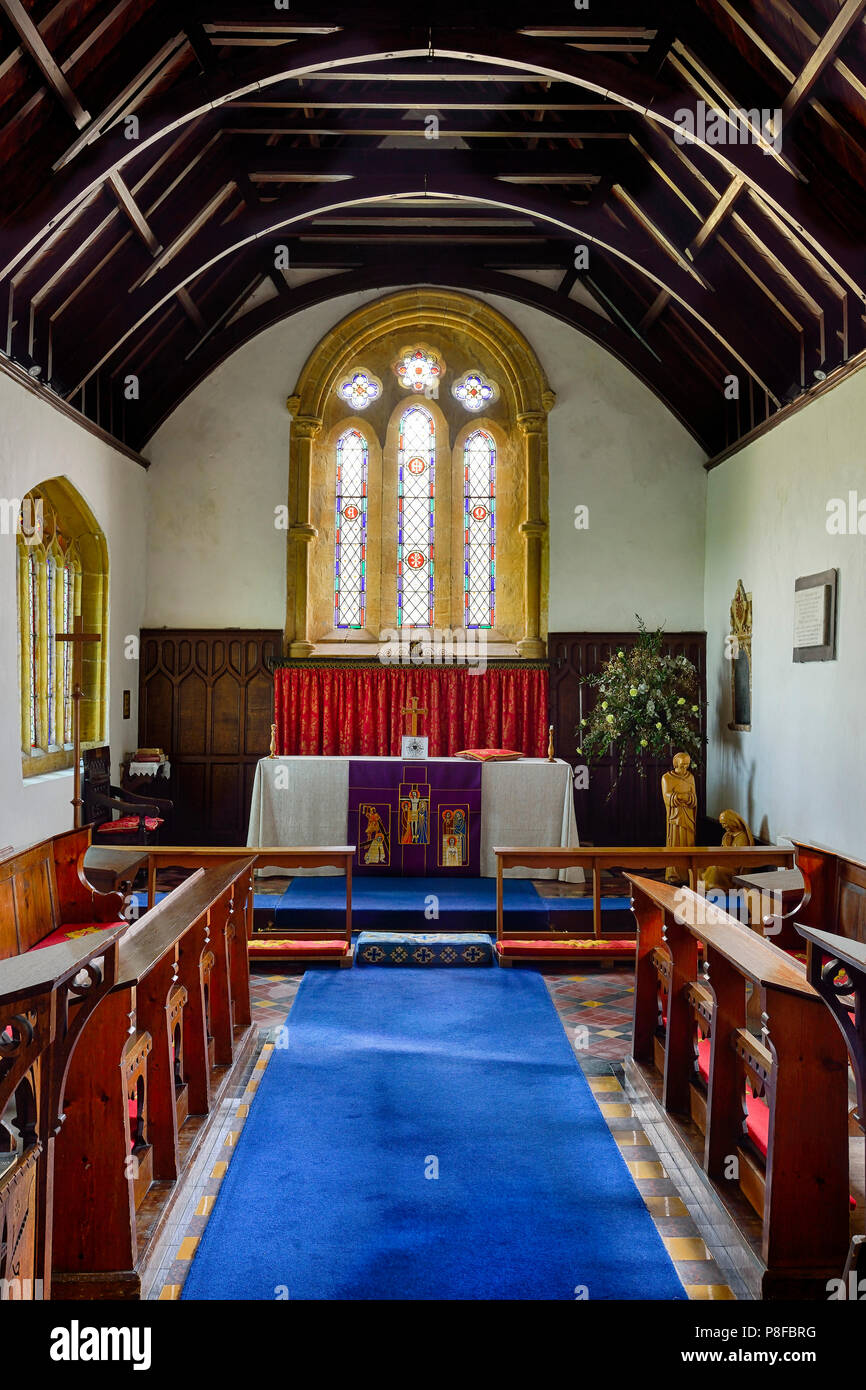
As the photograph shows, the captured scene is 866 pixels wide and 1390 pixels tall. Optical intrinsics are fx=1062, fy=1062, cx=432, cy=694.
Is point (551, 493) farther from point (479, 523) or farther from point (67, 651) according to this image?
point (67, 651)

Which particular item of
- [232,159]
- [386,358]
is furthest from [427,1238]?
[386,358]

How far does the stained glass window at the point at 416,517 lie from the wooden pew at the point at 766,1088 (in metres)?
6.35

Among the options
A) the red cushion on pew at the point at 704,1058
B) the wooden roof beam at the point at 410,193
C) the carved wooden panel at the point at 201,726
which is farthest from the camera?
the carved wooden panel at the point at 201,726

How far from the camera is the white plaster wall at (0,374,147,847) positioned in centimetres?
661

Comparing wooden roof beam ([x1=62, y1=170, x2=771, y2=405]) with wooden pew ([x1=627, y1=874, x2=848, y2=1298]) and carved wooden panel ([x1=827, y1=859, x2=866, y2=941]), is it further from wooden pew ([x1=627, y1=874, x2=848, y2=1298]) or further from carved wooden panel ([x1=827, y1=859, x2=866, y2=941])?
wooden pew ([x1=627, y1=874, x2=848, y2=1298])

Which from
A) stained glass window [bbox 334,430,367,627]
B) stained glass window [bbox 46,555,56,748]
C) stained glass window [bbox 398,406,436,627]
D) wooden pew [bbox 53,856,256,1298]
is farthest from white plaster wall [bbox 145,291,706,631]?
wooden pew [bbox 53,856,256,1298]

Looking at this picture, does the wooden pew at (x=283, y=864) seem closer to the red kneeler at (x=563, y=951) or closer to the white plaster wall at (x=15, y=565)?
the red kneeler at (x=563, y=951)

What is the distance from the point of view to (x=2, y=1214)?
199 centimetres

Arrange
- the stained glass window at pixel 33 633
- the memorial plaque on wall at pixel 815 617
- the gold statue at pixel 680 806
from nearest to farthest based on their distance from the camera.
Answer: the memorial plaque on wall at pixel 815 617
the stained glass window at pixel 33 633
the gold statue at pixel 680 806

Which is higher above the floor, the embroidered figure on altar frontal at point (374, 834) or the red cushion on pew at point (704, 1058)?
the embroidered figure on altar frontal at point (374, 834)

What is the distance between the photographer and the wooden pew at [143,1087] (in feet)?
9.07

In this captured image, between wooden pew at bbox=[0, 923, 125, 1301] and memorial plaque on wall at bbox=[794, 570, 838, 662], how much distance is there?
5.61m

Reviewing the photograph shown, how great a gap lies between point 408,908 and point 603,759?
324cm

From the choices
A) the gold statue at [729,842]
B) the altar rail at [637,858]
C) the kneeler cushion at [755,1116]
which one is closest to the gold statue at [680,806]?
the gold statue at [729,842]
